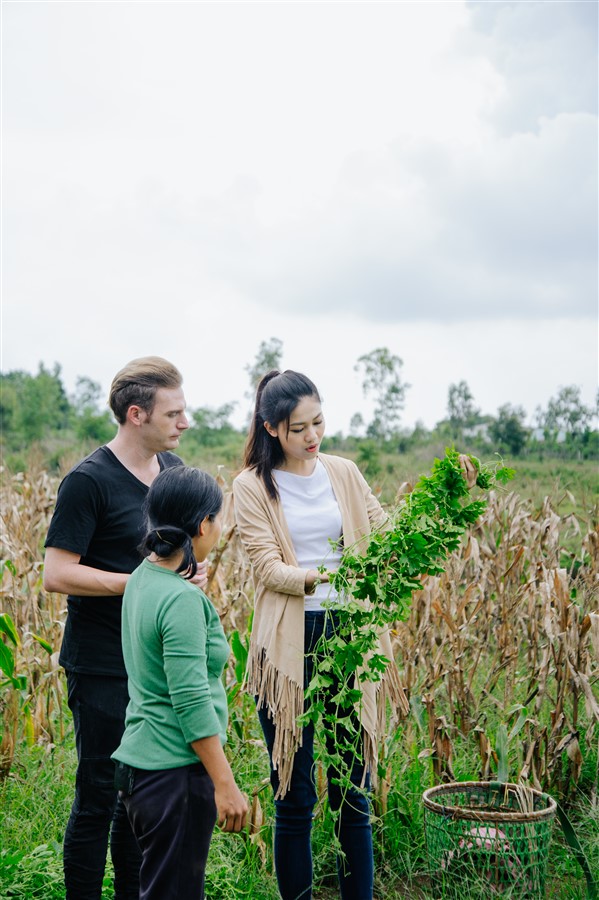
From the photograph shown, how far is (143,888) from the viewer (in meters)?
1.94

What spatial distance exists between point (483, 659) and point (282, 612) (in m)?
3.03

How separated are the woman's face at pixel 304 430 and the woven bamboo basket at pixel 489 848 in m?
1.48

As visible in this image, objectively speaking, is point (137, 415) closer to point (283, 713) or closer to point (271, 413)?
point (271, 413)

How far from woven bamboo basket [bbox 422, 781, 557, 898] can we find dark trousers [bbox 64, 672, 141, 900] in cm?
127

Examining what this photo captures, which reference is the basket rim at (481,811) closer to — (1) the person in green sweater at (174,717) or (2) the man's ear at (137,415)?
(1) the person in green sweater at (174,717)

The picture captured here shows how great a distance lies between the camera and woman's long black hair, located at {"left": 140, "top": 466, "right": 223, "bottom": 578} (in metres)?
1.98

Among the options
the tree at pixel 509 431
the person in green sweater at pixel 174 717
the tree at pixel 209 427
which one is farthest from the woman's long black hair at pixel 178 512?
the tree at pixel 209 427

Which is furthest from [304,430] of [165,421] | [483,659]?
[483,659]

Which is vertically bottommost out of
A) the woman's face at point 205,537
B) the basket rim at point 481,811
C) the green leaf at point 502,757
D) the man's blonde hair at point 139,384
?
the basket rim at point 481,811

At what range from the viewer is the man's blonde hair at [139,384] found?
2.58 metres

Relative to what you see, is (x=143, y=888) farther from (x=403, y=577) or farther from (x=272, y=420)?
(x=272, y=420)

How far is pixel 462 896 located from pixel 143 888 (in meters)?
1.50

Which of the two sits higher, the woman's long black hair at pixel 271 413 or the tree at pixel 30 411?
the tree at pixel 30 411

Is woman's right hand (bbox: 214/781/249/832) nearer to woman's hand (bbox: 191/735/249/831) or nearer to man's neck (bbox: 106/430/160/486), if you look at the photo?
woman's hand (bbox: 191/735/249/831)
